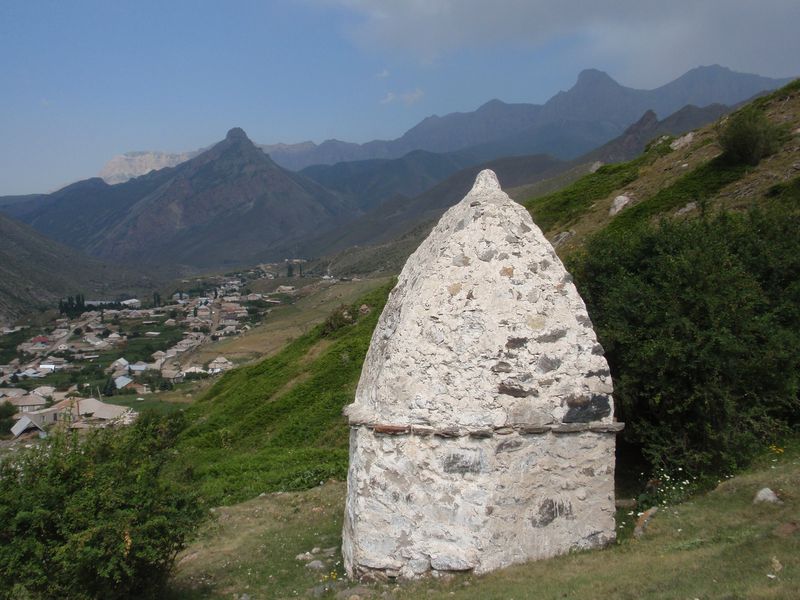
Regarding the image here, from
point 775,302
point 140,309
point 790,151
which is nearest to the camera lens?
point 775,302

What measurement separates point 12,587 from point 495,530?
673cm

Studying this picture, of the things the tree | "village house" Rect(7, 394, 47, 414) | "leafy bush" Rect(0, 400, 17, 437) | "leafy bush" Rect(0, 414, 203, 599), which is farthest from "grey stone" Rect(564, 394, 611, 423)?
the tree

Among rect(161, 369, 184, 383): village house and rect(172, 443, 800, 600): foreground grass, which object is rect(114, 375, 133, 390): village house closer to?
rect(161, 369, 184, 383): village house

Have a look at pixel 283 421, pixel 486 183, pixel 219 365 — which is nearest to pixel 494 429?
pixel 486 183

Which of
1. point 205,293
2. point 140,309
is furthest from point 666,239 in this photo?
point 205,293

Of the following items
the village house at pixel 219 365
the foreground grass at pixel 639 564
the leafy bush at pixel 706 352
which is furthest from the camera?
the village house at pixel 219 365

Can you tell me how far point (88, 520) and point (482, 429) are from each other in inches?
226

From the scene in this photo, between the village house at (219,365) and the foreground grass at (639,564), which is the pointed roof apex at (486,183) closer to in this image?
the foreground grass at (639,564)

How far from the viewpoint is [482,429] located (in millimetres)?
8500

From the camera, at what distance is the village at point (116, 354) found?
76188 millimetres

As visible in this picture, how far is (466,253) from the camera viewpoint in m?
9.44

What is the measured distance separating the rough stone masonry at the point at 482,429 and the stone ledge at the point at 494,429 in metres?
0.02

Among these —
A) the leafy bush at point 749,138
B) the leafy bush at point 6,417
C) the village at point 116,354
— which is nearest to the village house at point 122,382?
the village at point 116,354

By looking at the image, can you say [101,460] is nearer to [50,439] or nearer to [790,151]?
[50,439]
